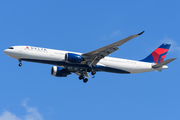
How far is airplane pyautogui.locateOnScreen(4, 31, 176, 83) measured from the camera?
37000 millimetres

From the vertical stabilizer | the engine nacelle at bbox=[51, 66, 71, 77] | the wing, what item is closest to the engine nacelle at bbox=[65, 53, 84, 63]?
the wing

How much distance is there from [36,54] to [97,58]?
824 cm

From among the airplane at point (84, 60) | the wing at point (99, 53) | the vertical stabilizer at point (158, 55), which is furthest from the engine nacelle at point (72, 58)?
the vertical stabilizer at point (158, 55)

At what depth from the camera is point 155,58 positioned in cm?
4494

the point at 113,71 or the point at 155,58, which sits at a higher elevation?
the point at 155,58

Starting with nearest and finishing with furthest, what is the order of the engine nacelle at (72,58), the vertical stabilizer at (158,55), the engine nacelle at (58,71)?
the engine nacelle at (72,58) → the engine nacelle at (58,71) → the vertical stabilizer at (158,55)

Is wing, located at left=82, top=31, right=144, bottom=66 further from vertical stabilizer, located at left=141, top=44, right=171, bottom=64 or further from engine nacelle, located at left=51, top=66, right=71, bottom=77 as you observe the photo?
vertical stabilizer, located at left=141, top=44, right=171, bottom=64

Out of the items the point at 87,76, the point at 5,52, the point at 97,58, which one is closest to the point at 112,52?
the point at 97,58

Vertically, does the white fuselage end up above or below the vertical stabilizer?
below

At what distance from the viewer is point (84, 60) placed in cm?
3850

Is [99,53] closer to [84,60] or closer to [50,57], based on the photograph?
[84,60]

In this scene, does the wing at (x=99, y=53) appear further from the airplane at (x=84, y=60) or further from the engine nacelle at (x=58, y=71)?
the engine nacelle at (x=58, y=71)

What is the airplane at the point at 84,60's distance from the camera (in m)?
37.0

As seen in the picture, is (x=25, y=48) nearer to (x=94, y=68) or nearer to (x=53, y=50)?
(x=53, y=50)
